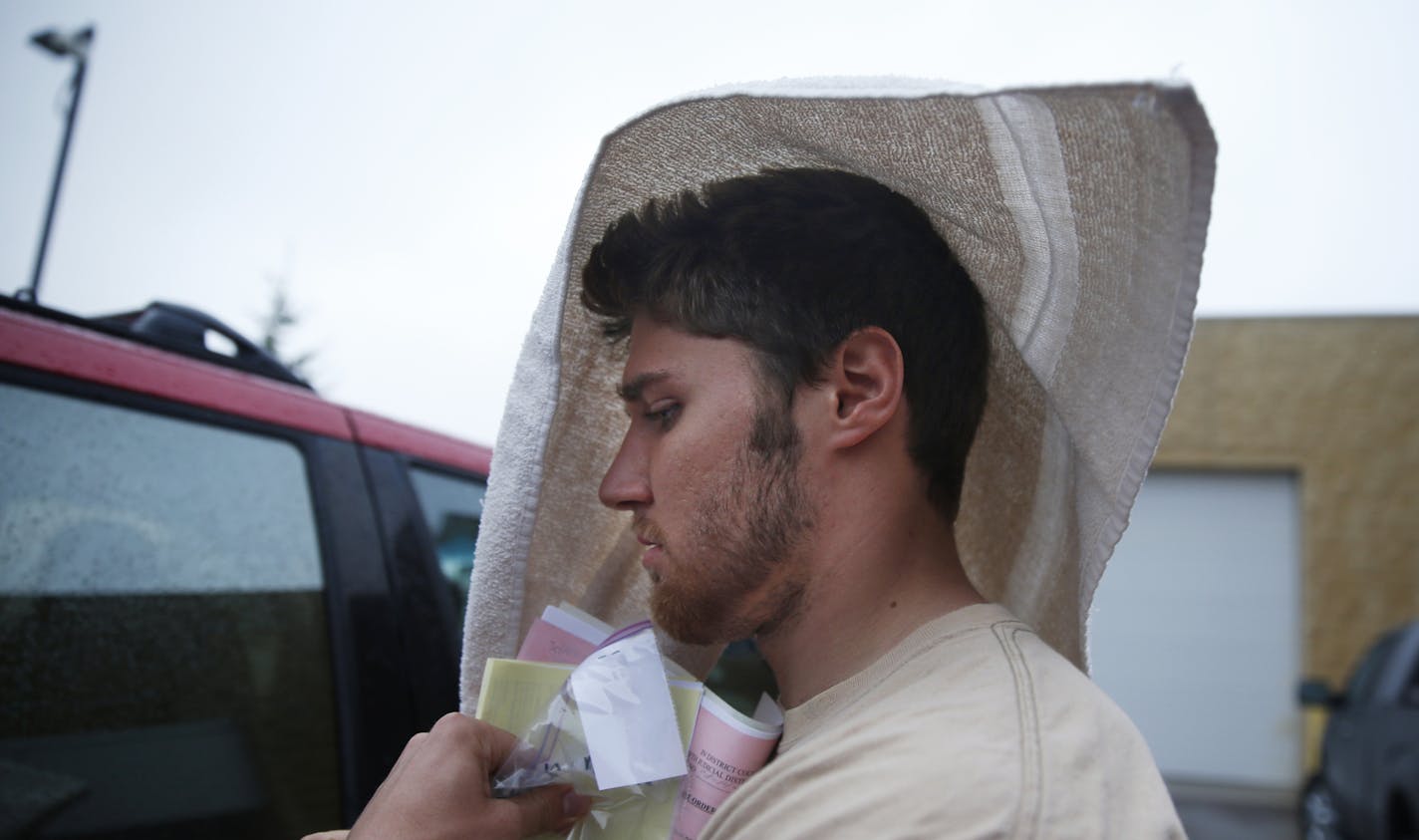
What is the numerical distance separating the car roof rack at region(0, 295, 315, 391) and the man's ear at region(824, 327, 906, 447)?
3.84ft

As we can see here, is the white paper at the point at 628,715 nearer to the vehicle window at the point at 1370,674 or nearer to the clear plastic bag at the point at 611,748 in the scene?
the clear plastic bag at the point at 611,748

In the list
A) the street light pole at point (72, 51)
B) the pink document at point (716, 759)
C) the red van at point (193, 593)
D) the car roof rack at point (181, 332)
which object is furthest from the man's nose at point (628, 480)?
the street light pole at point (72, 51)

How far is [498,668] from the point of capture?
4.36 ft

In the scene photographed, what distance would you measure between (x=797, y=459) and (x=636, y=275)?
39 centimetres

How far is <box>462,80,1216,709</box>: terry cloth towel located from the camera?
110 cm

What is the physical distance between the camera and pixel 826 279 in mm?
1441

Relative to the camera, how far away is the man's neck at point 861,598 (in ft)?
4.29

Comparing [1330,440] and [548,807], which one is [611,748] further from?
[1330,440]

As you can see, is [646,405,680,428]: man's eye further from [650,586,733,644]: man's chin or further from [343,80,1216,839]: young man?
[650,586,733,644]: man's chin

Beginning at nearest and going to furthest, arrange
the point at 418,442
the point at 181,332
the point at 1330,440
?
1. the point at 181,332
2. the point at 418,442
3. the point at 1330,440

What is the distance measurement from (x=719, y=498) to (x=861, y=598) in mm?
233

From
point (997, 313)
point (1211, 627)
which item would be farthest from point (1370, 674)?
point (997, 313)

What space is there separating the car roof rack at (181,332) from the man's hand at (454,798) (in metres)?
0.97

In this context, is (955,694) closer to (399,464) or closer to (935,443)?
(935,443)
